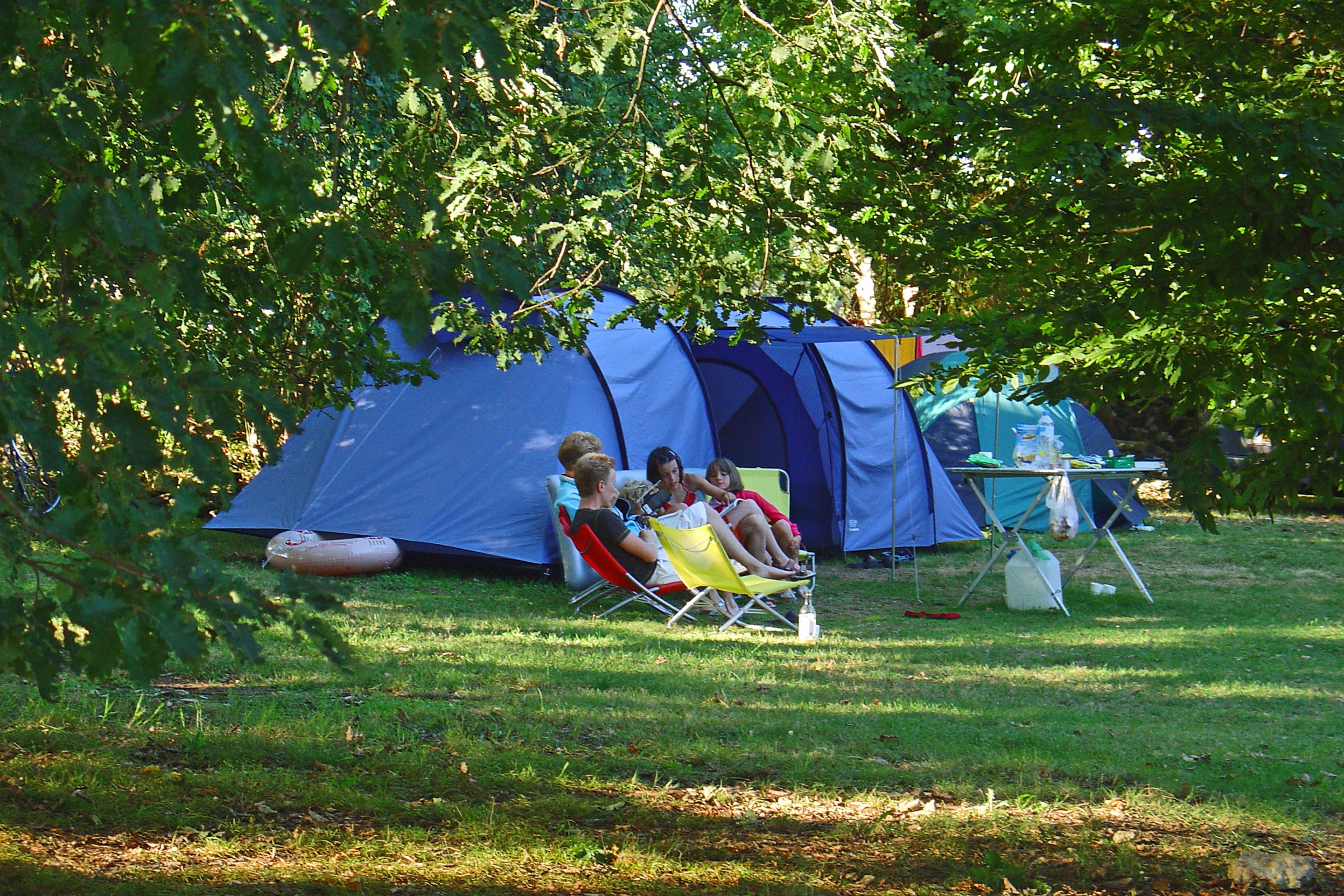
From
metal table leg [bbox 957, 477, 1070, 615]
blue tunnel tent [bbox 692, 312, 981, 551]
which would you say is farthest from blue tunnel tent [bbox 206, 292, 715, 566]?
metal table leg [bbox 957, 477, 1070, 615]

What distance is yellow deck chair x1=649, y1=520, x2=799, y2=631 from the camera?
7.56 metres

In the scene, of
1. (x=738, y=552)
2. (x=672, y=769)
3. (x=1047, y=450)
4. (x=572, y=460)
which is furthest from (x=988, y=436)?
(x=672, y=769)

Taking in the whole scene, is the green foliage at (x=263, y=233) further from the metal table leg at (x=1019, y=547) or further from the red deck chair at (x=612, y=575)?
the metal table leg at (x=1019, y=547)

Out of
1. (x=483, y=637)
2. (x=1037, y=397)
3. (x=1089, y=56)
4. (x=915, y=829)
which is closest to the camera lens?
(x=1037, y=397)

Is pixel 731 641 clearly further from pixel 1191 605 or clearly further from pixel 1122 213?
pixel 1122 213

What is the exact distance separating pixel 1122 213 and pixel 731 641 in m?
4.56

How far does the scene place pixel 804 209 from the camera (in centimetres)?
409

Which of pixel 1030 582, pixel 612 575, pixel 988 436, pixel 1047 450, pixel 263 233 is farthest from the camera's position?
pixel 988 436

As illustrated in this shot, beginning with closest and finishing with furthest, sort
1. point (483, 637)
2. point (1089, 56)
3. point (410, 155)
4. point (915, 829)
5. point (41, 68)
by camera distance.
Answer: point (41, 68) → point (915, 829) → point (1089, 56) → point (410, 155) → point (483, 637)

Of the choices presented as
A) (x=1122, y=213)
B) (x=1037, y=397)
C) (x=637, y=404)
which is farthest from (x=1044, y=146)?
(x=637, y=404)

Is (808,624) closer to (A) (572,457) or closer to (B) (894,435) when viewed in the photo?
(A) (572,457)

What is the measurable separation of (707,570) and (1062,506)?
317 cm

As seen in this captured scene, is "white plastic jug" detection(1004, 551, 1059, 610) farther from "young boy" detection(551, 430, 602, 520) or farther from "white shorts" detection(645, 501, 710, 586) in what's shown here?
"young boy" detection(551, 430, 602, 520)

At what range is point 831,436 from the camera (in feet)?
37.8
